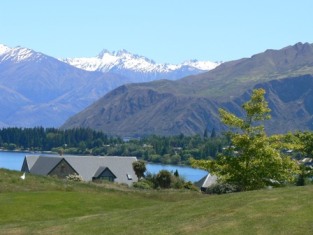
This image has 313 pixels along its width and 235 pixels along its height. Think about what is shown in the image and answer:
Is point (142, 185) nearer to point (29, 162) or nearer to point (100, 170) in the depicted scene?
point (100, 170)

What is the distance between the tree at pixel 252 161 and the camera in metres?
39.8

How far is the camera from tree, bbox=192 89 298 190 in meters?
39.8

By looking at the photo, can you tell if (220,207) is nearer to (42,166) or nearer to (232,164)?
(232,164)

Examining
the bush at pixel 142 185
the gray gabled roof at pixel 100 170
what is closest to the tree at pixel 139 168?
the gray gabled roof at pixel 100 170

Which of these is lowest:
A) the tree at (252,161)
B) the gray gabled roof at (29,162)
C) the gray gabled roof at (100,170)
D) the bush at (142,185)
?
the bush at (142,185)

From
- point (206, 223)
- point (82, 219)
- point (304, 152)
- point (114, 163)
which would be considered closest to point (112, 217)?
point (82, 219)

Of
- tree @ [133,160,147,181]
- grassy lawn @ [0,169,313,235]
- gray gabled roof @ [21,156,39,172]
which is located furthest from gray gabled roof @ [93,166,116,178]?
grassy lawn @ [0,169,313,235]

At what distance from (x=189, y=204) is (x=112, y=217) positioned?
155 inches

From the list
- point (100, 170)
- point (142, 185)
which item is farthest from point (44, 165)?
point (142, 185)

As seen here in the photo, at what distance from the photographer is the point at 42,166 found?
4872 inches

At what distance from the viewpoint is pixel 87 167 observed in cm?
12331

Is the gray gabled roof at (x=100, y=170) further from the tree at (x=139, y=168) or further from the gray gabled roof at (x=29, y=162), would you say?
the gray gabled roof at (x=29, y=162)

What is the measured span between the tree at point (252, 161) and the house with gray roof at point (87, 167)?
3040 inches

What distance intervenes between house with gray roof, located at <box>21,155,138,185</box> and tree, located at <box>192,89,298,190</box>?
7722cm
